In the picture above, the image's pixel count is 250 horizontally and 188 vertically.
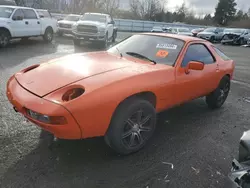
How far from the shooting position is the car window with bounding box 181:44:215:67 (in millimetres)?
4090

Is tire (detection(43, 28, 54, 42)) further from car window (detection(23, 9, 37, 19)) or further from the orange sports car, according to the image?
the orange sports car

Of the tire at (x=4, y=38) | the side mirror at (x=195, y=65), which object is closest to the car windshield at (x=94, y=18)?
the tire at (x=4, y=38)

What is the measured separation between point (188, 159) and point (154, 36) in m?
2.27

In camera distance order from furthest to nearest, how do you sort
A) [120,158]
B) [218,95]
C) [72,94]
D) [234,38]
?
1. [234,38]
2. [218,95]
3. [120,158]
4. [72,94]

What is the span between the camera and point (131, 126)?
3180mm

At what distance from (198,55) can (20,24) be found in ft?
31.7

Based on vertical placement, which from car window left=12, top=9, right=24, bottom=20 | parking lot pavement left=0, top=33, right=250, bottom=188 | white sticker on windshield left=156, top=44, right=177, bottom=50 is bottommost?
parking lot pavement left=0, top=33, right=250, bottom=188

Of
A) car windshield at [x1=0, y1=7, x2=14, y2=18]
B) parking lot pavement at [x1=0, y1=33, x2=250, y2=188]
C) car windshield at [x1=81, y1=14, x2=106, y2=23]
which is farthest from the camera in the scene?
car windshield at [x1=81, y1=14, x2=106, y2=23]

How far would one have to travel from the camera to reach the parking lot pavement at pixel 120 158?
8.92 feet

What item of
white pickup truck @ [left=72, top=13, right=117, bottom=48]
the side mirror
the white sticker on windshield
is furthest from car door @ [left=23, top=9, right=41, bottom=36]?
the side mirror

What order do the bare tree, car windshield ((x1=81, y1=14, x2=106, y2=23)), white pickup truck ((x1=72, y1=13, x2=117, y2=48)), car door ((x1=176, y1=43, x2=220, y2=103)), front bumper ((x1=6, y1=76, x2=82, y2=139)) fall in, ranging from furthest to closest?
the bare tree < car windshield ((x1=81, y1=14, x2=106, y2=23)) < white pickup truck ((x1=72, y1=13, x2=117, y2=48)) < car door ((x1=176, y1=43, x2=220, y2=103)) < front bumper ((x1=6, y1=76, x2=82, y2=139))

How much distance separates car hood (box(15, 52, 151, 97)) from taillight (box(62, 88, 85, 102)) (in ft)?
0.47

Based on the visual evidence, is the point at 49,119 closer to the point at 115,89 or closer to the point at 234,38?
the point at 115,89

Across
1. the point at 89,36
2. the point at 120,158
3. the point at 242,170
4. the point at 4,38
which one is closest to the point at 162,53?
the point at 120,158
